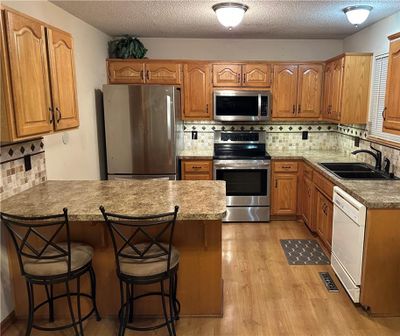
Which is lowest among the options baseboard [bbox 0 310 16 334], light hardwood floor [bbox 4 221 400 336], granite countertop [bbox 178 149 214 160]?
light hardwood floor [bbox 4 221 400 336]

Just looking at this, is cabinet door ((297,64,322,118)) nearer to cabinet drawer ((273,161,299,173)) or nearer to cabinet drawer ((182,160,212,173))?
cabinet drawer ((273,161,299,173))

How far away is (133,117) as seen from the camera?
12.9 ft

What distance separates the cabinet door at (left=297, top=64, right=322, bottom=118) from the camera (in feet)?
14.4

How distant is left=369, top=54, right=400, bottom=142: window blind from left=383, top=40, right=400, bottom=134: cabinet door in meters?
0.82

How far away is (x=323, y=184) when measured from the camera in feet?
11.3

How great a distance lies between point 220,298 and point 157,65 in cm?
300

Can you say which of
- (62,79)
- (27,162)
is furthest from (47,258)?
(62,79)

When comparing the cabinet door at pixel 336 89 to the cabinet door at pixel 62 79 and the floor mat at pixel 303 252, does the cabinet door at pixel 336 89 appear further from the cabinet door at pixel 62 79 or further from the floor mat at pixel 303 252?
the cabinet door at pixel 62 79

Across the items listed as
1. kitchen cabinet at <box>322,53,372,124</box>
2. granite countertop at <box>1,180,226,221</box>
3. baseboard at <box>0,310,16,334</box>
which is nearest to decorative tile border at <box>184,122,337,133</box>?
kitchen cabinet at <box>322,53,372,124</box>

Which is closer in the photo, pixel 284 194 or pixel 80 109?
pixel 80 109

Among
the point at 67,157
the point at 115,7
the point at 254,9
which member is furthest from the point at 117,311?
the point at 254,9

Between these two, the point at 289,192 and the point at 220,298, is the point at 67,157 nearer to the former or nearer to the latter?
the point at 220,298

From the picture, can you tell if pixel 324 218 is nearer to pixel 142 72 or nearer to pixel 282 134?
pixel 282 134

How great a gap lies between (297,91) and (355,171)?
1413 mm
